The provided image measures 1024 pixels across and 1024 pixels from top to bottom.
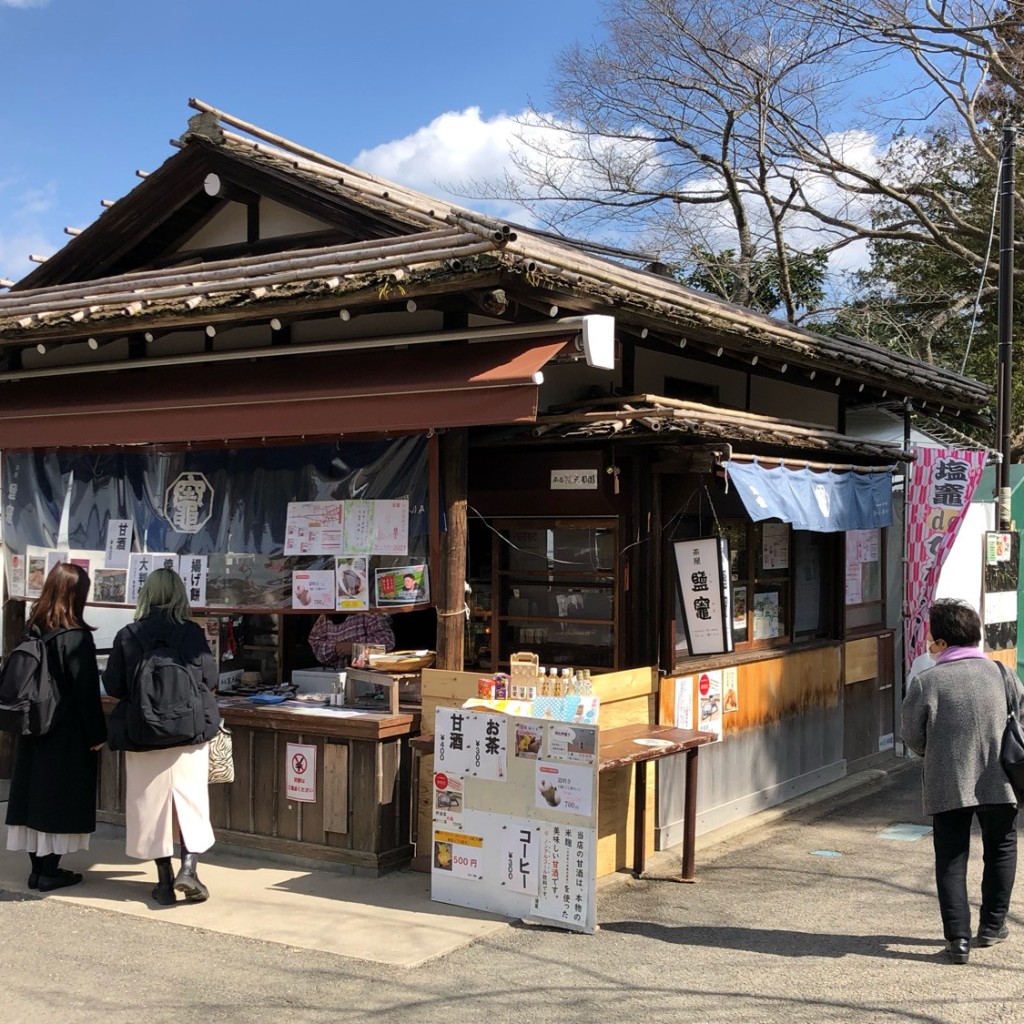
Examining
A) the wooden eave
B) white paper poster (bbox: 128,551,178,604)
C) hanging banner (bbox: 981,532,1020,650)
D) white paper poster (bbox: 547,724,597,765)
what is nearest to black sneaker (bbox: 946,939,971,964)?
white paper poster (bbox: 547,724,597,765)

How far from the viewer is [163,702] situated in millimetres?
6355

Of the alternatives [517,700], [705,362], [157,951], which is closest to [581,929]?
[517,700]

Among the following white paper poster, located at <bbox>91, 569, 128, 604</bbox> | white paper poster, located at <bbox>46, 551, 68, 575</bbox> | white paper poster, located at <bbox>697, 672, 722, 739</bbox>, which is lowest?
white paper poster, located at <bbox>697, 672, 722, 739</bbox>

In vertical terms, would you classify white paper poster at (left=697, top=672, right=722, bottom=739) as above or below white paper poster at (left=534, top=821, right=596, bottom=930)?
above

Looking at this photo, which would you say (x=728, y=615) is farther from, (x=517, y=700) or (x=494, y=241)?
(x=494, y=241)

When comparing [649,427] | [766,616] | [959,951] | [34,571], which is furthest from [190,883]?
[766,616]

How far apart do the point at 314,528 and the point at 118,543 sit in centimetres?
193

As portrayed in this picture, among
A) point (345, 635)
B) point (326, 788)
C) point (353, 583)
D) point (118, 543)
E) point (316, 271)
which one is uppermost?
point (316, 271)

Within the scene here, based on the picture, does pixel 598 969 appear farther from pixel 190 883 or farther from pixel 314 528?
pixel 314 528

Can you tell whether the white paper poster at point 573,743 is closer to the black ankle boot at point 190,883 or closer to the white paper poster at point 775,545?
the black ankle boot at point 190,883

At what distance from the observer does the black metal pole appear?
1022cm

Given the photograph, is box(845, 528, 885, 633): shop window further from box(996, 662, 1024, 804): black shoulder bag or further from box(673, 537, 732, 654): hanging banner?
box(996, 662, 1024, 804): black shoulder bag

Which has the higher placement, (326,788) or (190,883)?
(326,788)

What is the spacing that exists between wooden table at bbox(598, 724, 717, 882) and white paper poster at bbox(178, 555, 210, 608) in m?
3.22
